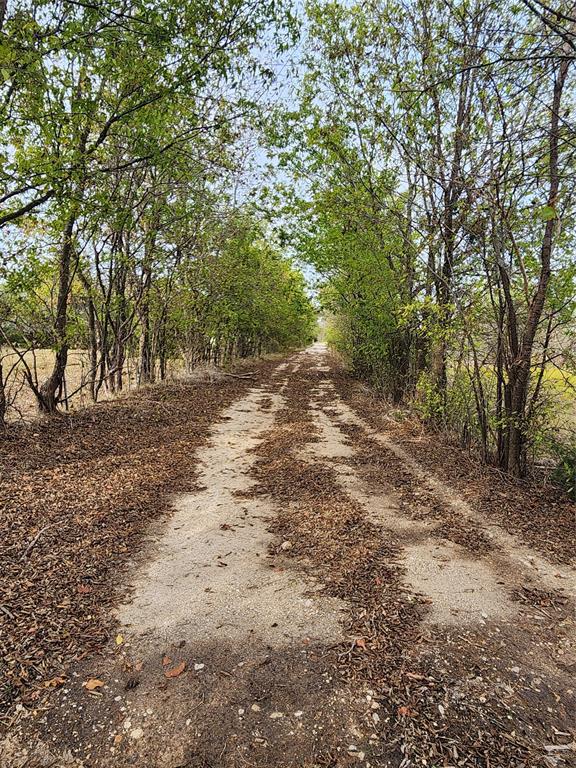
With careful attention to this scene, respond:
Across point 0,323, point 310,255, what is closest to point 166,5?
point 0,323

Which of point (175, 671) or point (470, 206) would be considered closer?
point (175, 671)

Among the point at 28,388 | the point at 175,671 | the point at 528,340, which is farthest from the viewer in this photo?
the point at 28,388

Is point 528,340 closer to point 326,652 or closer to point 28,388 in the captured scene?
point 326,652

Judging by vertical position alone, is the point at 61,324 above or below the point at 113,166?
below

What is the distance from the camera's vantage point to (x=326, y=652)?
2635 millimetres

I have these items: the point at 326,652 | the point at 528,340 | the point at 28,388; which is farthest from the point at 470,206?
the point at 28,388

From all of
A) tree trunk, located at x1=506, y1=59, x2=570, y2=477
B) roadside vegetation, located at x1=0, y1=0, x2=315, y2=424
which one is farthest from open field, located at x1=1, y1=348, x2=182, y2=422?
tree trunk, located at x1=506, y1=59, x2=570, y2=477

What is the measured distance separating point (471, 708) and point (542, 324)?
4.97m

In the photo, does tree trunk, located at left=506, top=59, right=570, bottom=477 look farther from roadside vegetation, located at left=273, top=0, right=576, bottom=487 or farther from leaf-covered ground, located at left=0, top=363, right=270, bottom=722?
leaf-covered ground, located at left=0, top=363, right=270, bottom=722

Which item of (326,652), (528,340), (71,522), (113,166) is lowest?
(326,652)

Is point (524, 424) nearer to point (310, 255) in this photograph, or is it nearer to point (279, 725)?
point (279, 725)

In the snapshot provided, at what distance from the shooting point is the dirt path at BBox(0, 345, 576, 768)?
2.04 metres

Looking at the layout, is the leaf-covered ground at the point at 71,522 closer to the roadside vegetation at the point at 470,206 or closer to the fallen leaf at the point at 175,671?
the fallen leaf at the point at 175,671

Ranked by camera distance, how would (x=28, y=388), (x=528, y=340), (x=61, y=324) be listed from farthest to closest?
(x=28, y=388)
(x=61, y=324)
(x=528, y=340)
